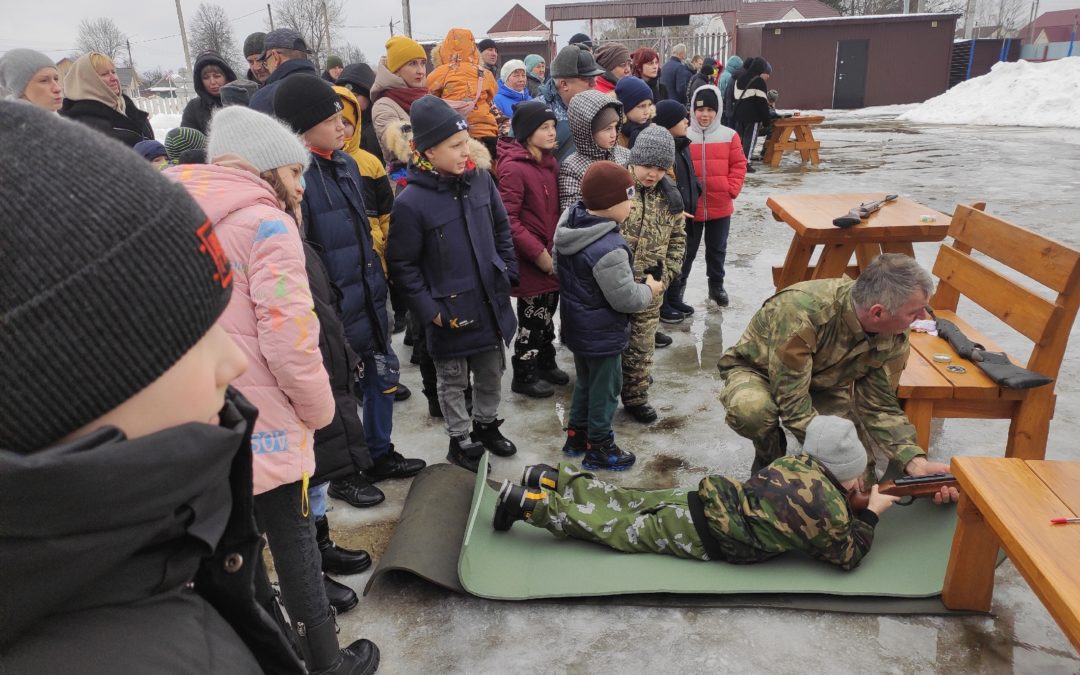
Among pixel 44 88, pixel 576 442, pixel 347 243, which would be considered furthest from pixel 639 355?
pixel 44 88

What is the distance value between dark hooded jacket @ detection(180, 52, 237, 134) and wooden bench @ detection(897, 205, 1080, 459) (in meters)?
5.16

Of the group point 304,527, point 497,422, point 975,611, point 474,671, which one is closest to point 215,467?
point 304,527

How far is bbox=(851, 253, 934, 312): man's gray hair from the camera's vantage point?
2.59 m

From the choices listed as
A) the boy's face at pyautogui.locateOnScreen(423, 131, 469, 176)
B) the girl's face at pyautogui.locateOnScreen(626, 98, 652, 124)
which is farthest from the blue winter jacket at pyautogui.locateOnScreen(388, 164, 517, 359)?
the girl's face at pyautogui.locateOnScreen(626, 98, 652, 124)

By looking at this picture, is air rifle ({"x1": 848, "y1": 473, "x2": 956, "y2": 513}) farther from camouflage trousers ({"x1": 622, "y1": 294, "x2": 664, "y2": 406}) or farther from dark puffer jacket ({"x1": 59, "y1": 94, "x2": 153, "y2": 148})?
dark puffer jacket ({"x1": 59, "y1": 94, "x2": 153, "y2": 148})

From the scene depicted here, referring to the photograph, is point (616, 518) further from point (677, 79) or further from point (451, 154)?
point (677, 79)

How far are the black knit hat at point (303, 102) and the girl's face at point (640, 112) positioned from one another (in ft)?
9.52

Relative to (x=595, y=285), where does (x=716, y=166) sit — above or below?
above

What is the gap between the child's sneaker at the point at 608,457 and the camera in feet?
11.3

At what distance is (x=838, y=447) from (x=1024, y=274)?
149cm

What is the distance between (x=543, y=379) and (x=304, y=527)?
2.56 metres

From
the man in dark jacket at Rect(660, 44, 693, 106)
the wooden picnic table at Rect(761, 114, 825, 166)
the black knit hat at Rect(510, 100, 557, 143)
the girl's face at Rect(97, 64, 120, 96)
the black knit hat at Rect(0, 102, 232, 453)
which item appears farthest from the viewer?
the wooden picnic table at Rect(761, 114, 825, 166)

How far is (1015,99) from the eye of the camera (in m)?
17.6

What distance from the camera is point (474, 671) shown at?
2256 millimetres
